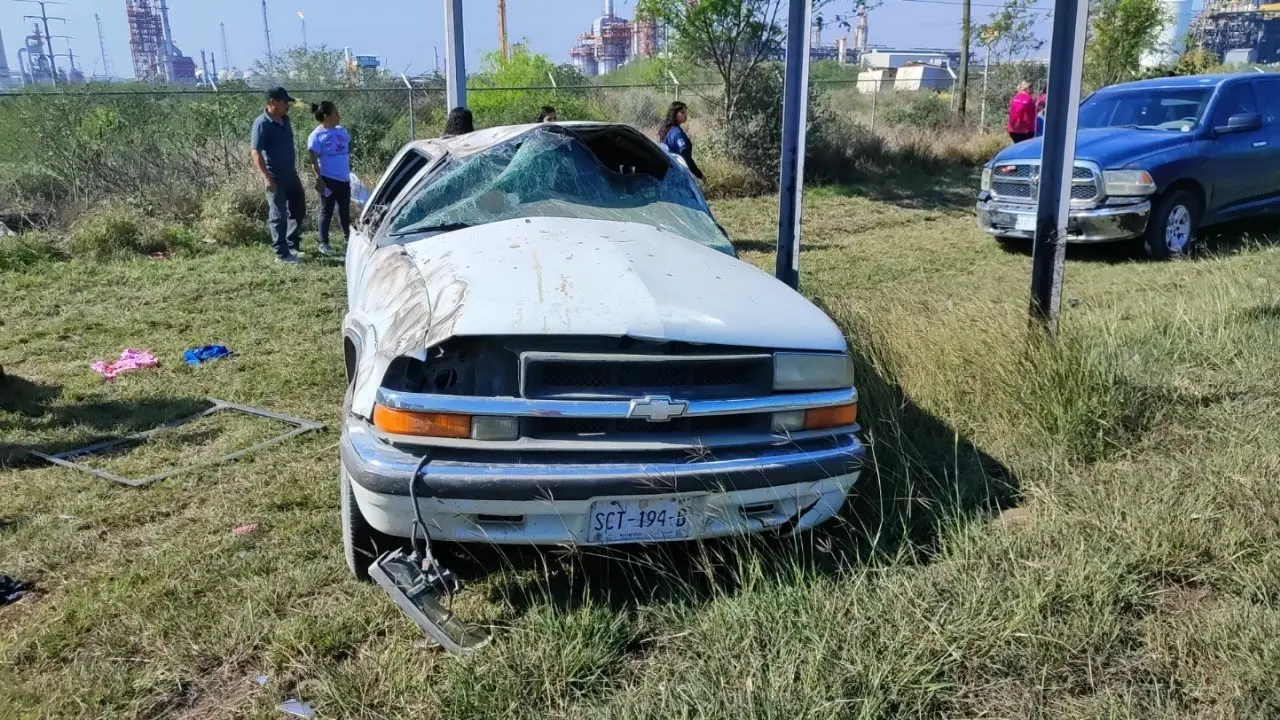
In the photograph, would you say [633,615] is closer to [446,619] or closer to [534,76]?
[446,619]

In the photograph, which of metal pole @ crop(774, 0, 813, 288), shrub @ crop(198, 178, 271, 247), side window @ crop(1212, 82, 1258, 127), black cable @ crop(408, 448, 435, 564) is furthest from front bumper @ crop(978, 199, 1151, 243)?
shrub @ crop(198, 178, 271, 247)

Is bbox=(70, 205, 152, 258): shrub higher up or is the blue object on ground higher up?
bbox=(70, 205, 152, 258): shrub

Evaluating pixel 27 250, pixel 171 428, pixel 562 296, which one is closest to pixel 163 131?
pixel 27 250

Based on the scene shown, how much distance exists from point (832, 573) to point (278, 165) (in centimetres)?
794

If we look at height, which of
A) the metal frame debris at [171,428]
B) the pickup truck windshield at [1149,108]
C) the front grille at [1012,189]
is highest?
the pickup truck windshield at [1149,108]

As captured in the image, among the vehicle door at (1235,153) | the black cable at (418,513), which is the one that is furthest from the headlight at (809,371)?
the vehicle door at (1235,153)

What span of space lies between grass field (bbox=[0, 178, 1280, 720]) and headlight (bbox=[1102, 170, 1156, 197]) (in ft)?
12.0

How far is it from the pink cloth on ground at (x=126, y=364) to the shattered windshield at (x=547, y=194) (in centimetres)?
286

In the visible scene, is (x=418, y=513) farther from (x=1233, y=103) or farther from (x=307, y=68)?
(x=307, y=68)

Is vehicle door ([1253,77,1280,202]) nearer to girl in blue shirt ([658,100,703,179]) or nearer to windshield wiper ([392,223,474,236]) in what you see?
girl in blue shirt ([658,100,703,179])

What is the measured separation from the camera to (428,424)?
2.90 metres

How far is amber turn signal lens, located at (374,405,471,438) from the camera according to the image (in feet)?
9.48

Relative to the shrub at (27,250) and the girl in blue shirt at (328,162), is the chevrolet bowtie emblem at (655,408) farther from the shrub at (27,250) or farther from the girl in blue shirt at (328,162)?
the shrub at (27,250)

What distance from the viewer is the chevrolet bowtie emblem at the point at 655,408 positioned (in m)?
2.94
